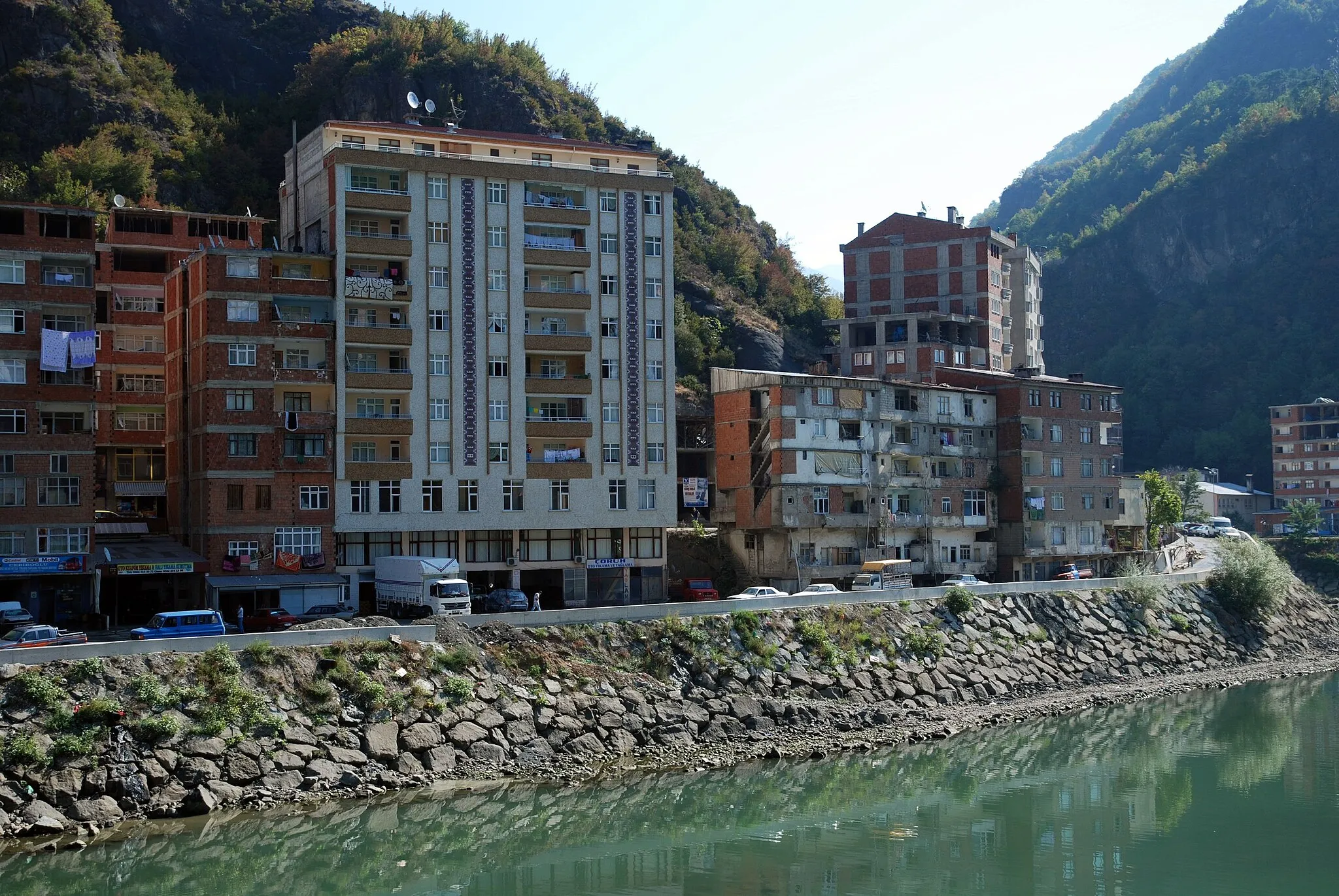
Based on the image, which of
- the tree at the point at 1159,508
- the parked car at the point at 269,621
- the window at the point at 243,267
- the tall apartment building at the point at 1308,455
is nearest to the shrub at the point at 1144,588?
the tree at the point at 1159,508

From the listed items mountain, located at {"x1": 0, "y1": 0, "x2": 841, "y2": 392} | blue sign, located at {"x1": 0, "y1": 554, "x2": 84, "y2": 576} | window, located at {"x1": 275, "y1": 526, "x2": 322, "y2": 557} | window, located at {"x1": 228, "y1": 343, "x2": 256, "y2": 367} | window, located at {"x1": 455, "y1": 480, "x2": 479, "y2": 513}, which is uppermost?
mountain, located at {"x1": 0, "y1": 0, "x2": 841, "y2": 392}

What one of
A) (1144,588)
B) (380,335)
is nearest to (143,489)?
(380,335)

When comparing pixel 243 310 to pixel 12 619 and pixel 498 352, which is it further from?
pixel 12 619

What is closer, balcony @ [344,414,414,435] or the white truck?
the white truck

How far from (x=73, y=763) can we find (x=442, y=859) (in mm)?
11524

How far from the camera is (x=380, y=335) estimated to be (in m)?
70.1

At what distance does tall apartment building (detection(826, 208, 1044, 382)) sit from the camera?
375 feet

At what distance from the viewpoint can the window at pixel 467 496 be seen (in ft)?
235

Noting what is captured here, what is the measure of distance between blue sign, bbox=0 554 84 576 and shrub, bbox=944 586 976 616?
4131cm

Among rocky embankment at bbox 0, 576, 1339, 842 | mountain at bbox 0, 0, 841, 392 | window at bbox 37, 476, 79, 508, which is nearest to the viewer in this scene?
rocky embankment at bbox 0, 576, 1339, 842

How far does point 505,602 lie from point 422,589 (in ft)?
15.8

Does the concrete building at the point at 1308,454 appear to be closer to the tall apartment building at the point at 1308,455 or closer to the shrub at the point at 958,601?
the tall apartment building at the point at 1308,455

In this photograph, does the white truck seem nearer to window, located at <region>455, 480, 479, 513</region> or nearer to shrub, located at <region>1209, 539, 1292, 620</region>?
window, located at <region>455, 480, 479, 513</region>

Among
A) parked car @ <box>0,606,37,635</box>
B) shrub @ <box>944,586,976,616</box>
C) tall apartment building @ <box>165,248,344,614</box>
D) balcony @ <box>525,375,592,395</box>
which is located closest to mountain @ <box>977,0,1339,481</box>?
shrub @ <box>944,586,976,616</box>
